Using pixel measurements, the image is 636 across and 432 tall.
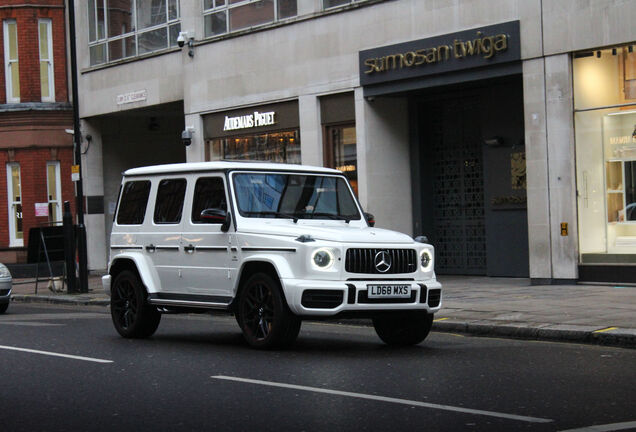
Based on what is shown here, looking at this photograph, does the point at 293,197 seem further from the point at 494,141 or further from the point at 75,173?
the point at 75,173

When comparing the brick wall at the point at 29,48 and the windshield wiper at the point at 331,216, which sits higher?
the brick wall at the point at 29,48

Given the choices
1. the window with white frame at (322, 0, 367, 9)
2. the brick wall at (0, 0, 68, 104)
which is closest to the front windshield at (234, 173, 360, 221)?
the window with white frame at (322, 0, 367, 9)

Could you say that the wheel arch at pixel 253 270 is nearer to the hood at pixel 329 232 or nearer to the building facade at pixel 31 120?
the hood at pixel 329 232

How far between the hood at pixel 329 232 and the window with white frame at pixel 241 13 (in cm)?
1312

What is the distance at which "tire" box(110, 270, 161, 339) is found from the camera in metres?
12.3

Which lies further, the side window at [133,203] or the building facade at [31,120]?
the building facade at [31,120]

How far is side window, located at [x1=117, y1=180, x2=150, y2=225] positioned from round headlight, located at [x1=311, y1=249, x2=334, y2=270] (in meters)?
3.17

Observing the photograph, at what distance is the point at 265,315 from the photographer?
10656 millimetres

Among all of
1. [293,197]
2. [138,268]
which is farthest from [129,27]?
[293,197]

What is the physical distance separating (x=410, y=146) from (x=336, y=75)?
7.16ft

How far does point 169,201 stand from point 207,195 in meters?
0.76

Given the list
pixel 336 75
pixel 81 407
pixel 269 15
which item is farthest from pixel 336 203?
pixel 269 15

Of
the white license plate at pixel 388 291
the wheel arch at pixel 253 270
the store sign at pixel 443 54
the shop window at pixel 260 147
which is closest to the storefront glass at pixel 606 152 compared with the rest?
the store sign at pixel 443 54

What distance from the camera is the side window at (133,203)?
41.7ft
